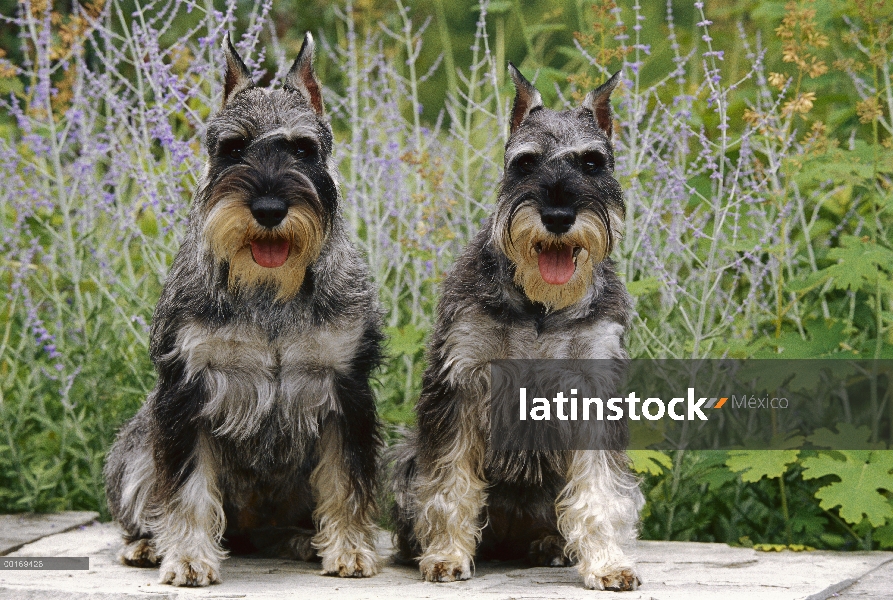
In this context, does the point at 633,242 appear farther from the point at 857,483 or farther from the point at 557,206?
the point at 557,206

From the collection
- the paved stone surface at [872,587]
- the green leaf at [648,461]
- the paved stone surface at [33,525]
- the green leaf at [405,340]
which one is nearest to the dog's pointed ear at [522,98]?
the green leaf at [405,340]

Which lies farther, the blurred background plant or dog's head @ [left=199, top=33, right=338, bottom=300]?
the blurred background plant

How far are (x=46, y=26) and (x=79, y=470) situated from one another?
2.12m

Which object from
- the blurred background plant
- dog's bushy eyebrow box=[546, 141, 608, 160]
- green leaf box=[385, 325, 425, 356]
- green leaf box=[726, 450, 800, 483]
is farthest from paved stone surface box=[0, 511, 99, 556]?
green leaf box=[726, 450, 800, 483]

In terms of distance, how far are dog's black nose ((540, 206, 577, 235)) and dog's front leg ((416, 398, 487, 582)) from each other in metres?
0.73

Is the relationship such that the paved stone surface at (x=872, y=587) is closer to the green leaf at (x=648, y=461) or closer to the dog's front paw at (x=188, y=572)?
→ the green leaf at (x=648, y=461)

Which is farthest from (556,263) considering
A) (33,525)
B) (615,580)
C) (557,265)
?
(33,525)

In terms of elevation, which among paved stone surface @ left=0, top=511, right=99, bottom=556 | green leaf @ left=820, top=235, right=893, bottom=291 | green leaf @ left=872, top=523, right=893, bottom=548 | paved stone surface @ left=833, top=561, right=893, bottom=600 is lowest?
paved stone surface @ left=0, top=511, right=99, bottom=556

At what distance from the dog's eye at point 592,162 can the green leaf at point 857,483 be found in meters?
1.66

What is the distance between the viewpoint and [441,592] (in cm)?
396

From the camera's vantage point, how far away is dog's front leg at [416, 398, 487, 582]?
161 inches

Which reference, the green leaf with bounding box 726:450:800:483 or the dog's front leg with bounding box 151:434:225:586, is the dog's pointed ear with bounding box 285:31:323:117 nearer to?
the dog's front leg with bounding box 151:434:225:586

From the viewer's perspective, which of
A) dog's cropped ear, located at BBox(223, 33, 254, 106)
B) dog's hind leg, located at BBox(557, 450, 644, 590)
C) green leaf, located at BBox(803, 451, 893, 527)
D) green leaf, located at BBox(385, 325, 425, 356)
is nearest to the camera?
dog's hind leg, located at BBox(557, 450, 644, 590)

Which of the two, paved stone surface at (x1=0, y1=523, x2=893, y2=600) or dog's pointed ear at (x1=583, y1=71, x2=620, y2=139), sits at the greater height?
dog's pointed ear at (x1=583, y1=71, x2=620, y2=139)
